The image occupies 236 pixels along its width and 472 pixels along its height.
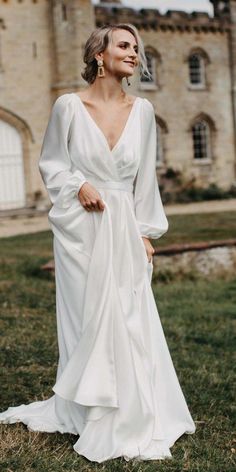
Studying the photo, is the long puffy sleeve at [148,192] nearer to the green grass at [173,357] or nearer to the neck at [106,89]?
the neck at [106,89]

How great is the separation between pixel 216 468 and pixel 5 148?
2025 centimetres

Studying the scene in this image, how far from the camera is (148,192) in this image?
157 inches

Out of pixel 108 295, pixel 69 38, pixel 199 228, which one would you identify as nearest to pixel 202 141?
pixel 69 38

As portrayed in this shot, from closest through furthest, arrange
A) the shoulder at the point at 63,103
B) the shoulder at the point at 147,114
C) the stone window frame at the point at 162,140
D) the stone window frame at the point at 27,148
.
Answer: the shoulder at the point at 63,103, the shoulder at the point at 147,114, the stone window frame at the point at 27,148, the stone window frame at the point at 162,140

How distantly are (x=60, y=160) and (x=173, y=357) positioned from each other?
9.48ft

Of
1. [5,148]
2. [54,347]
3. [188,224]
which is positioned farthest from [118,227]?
[5,148]

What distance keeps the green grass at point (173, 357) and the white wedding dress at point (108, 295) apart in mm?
140

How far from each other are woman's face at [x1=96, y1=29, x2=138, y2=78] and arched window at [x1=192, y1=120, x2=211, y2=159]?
2502cm

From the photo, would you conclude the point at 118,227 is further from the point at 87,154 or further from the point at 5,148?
the point at 5,148

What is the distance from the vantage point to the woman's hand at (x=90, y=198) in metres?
3.70

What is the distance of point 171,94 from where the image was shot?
27.2 m

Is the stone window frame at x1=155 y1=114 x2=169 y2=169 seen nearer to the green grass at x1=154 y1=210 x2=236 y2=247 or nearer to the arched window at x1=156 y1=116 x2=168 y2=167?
the arched window at x1=156 y1=116 x2=168 y2=167

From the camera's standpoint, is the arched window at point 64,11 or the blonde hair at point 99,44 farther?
the arched window at point 64,11

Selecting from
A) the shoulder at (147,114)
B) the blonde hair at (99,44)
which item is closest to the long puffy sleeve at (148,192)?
the shoulder at (147,114)
